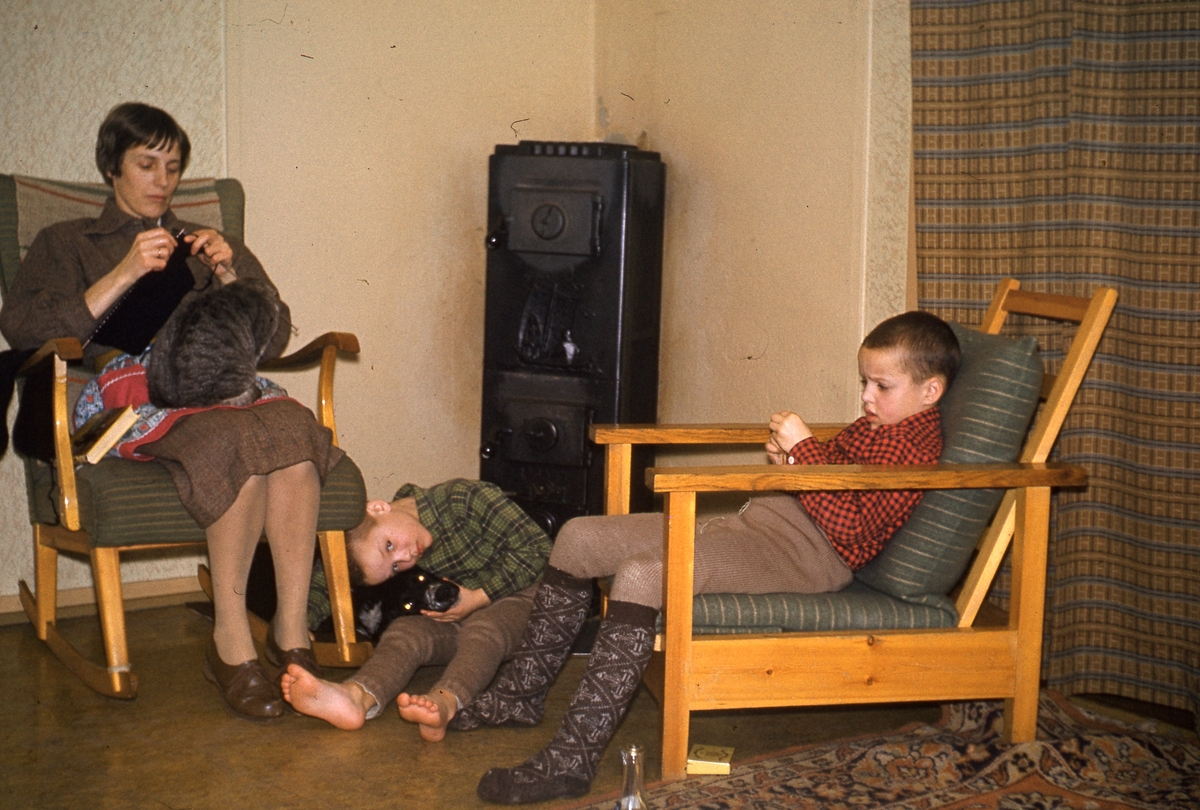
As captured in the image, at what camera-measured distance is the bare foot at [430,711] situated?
6.92 ft

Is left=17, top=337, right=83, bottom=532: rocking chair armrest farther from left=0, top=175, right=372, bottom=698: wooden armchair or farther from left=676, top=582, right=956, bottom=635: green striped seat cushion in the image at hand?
left=676, top=582, right=956, bottom=635: green striped seat cushion

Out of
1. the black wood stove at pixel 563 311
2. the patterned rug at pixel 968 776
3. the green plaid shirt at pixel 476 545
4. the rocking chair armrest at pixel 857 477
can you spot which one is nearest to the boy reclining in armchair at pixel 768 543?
the rocking chair armrest at pixel 857 477

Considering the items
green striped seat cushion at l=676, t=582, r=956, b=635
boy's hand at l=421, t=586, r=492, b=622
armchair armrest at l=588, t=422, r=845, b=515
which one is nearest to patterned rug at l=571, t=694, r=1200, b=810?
green striped seat cushion at l=676, t=582, r=956, b=635

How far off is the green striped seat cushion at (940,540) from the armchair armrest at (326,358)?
3.57ft

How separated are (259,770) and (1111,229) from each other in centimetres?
182

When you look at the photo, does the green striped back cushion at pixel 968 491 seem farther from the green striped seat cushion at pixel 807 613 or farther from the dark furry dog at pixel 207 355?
the dark furry dog at pixel 207 355

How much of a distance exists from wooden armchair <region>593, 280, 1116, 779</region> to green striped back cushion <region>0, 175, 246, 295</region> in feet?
5.26

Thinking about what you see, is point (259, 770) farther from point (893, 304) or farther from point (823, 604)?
point (893, 304)

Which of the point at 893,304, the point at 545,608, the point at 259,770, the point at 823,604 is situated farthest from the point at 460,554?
the point at 893,304

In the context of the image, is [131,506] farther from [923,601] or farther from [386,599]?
[923,601]

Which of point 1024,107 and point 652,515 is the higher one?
point 1024,107

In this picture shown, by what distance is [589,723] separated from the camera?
6.27ft

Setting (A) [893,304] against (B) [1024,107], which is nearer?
(B) [1024,107]

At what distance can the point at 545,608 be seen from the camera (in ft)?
7.02
